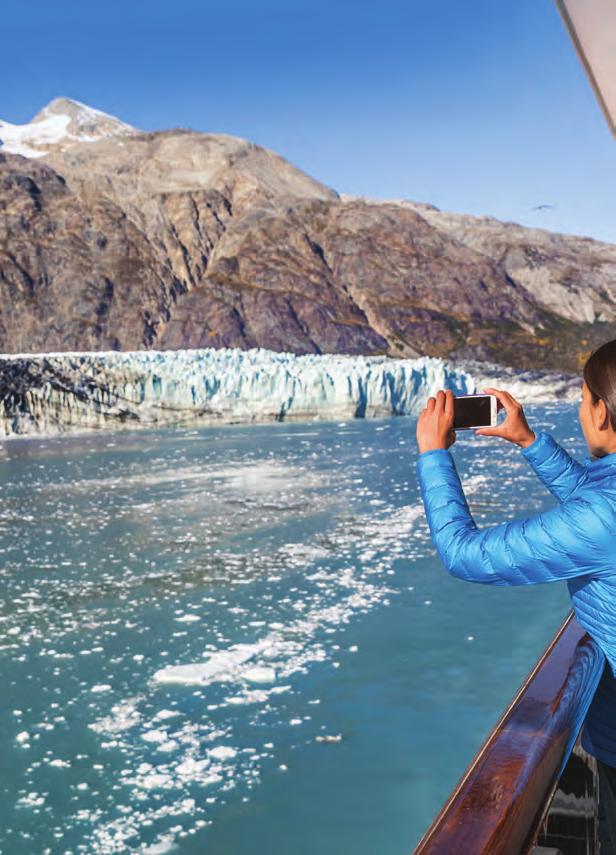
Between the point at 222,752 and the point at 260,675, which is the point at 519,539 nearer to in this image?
the point at 222,752

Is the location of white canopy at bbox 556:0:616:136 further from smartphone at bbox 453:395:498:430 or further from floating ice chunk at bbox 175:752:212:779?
floating ice chunk at bbox 175:752:212:779

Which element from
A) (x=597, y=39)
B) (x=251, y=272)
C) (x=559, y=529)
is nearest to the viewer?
(x=559, y=529)

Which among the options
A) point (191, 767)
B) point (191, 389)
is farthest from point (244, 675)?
point (191, 389)

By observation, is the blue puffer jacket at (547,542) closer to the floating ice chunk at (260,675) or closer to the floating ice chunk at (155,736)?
the floating ice chunk at (155,736)

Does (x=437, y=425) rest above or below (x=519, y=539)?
above

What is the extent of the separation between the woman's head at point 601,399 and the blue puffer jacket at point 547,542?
0.04 metres

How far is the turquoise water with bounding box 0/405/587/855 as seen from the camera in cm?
425

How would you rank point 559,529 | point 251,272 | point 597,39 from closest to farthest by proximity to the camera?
point 559,529 < point 597,39 < point 251,272

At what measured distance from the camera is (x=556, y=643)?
1860 mm

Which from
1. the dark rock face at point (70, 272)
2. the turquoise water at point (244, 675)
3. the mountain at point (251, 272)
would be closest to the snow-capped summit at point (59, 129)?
the mountain at point (251, 272)

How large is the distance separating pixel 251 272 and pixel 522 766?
104341 mm

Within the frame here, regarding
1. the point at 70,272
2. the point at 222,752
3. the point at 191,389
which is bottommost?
the point at 222,752

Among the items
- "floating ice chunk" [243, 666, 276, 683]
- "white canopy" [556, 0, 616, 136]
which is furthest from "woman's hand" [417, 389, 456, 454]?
"floating ice chunk" [243, 666, 276, 683]

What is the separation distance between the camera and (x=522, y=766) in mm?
1325
